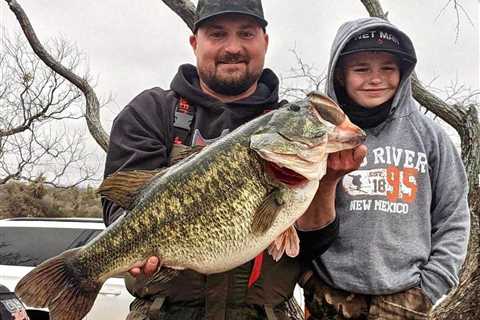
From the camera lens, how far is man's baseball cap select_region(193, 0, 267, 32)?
3.18 meters

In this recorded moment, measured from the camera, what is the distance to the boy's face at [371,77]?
3.37 metres

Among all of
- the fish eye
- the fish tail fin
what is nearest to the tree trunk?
the fish eye

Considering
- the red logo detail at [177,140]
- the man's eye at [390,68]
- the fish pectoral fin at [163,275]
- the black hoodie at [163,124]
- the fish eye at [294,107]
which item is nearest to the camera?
the fish eye at [294,107]

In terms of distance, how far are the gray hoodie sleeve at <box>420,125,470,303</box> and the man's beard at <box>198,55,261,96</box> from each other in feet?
4.02

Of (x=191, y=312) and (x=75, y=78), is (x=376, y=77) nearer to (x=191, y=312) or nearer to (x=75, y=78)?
(x=191, y=312)

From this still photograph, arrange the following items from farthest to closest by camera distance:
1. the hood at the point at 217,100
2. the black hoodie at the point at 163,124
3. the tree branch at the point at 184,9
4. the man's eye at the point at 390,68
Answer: the tree branch at the point at 184,9 → the man's eye at the point at 390,68 → the hood at the point at 217,100 → the black hoodie at the point at 163,124

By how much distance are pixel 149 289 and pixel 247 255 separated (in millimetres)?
709

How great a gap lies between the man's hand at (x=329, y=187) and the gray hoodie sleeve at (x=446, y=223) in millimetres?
784

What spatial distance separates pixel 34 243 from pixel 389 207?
252 inches

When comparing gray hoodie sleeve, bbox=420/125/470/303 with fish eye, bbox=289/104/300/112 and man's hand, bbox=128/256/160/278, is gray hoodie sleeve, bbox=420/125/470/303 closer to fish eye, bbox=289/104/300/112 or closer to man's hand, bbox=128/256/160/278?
fish eye, bbox=289/104/300/112

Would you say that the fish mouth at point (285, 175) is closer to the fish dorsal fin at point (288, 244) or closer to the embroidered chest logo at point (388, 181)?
the fish dorsal fin at point (288, 244)

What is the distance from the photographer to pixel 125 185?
9.00 ft

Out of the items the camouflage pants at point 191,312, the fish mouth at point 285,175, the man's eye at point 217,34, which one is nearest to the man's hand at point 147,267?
the camouflage pants at point 191,312

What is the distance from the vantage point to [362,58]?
343cm
